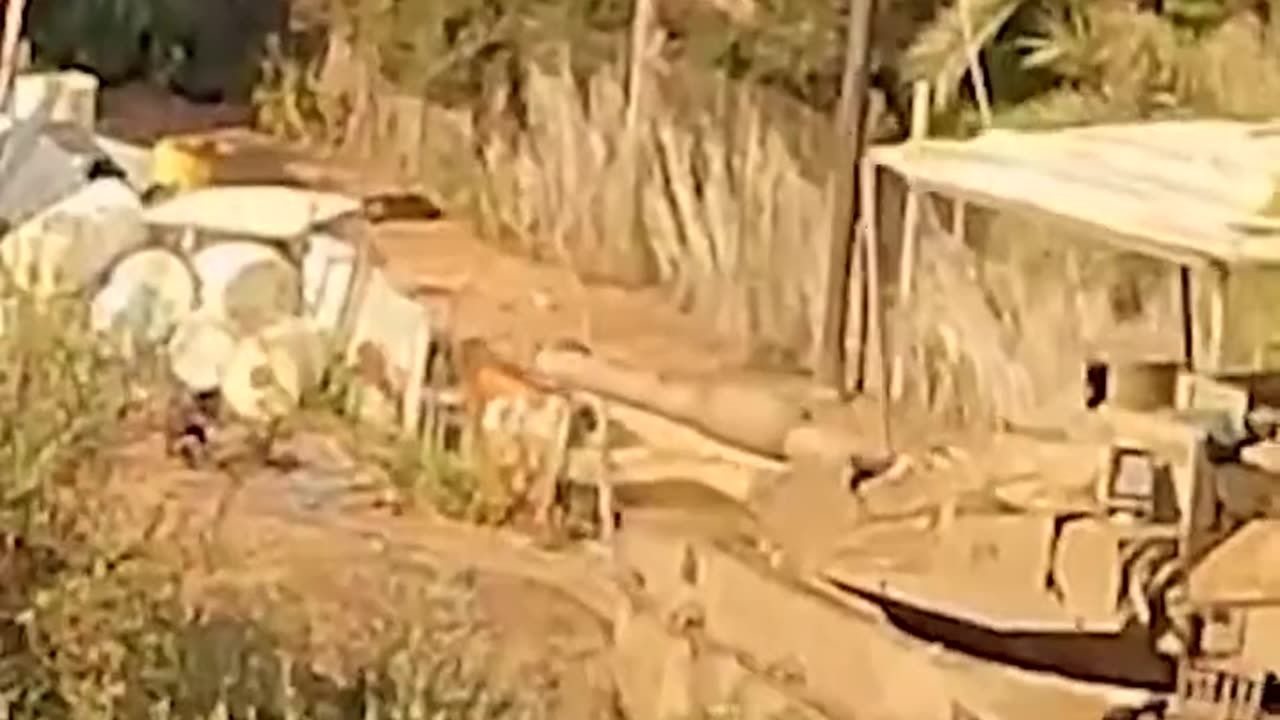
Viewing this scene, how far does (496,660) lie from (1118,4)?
1.41 ft

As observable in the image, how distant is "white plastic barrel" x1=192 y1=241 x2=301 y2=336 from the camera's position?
4.80 feet

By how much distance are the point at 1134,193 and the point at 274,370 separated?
42cm

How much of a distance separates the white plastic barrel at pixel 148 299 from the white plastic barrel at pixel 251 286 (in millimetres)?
15

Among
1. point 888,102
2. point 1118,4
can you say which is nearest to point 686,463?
point 888,102

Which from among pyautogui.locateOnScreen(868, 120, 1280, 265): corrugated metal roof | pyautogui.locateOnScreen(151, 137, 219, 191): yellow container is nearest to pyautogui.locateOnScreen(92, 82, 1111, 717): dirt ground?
pyautogui.locateOnScreen(151, 137, 219, 191): yellow container

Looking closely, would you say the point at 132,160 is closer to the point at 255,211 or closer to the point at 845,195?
the point at 255,211

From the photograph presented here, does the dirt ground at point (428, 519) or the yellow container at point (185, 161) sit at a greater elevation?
the yellow container at point (185, 161)

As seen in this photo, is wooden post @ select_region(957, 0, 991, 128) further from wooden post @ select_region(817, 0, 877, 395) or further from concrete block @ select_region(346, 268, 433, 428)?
concrete block @ select_region(346, 268, 433, 428)

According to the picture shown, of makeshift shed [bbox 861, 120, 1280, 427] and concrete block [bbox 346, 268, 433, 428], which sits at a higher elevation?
makeshift shed [bbox 861, 120, 1280, 427]

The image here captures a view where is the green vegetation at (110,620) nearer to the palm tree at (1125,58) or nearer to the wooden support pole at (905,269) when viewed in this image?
the wooden support pole at (905,269)

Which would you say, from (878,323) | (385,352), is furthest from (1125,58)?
(385,352)

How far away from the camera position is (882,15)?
1.45 m

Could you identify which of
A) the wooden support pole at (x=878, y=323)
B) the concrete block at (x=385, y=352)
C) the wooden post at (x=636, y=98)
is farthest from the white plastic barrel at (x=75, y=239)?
the wooden support pole at (x=878, y=323)

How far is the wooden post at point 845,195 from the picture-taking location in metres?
1.43
